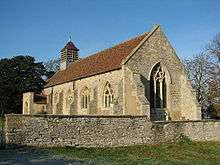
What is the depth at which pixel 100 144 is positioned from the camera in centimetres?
2031

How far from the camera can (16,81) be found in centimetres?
4594

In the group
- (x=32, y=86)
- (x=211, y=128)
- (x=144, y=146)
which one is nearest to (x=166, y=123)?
(x=144, y=146)

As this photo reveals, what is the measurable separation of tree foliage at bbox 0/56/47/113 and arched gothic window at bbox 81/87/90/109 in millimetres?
15378

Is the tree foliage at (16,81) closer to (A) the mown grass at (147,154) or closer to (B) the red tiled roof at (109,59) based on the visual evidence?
(B) the red tiled roof at (109,59)

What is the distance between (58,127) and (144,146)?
19.3 ft

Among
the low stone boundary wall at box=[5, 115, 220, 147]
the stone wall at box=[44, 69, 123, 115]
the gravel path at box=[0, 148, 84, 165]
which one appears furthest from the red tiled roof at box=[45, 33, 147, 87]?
the gravel path at box=[0, 148, 84, 165]

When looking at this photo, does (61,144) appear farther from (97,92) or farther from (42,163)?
(97,92)

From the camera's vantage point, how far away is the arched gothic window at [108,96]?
94.3 ft

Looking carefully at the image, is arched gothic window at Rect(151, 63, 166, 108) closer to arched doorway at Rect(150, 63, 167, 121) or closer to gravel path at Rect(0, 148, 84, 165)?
arched doorway at Rect(150, 63, 167, 121)

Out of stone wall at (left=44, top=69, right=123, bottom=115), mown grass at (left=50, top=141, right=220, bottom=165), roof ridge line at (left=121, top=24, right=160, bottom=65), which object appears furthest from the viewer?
stone wall at (left=44, top=69, right=123, bottom=115)

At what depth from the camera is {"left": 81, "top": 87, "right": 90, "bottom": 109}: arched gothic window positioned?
107 feet

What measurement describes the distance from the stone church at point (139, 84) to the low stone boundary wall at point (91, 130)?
2.46 m

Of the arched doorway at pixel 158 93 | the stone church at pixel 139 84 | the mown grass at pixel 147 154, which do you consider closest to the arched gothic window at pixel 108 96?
the stone church at pixel 139 84

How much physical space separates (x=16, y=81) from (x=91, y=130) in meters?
28.8
